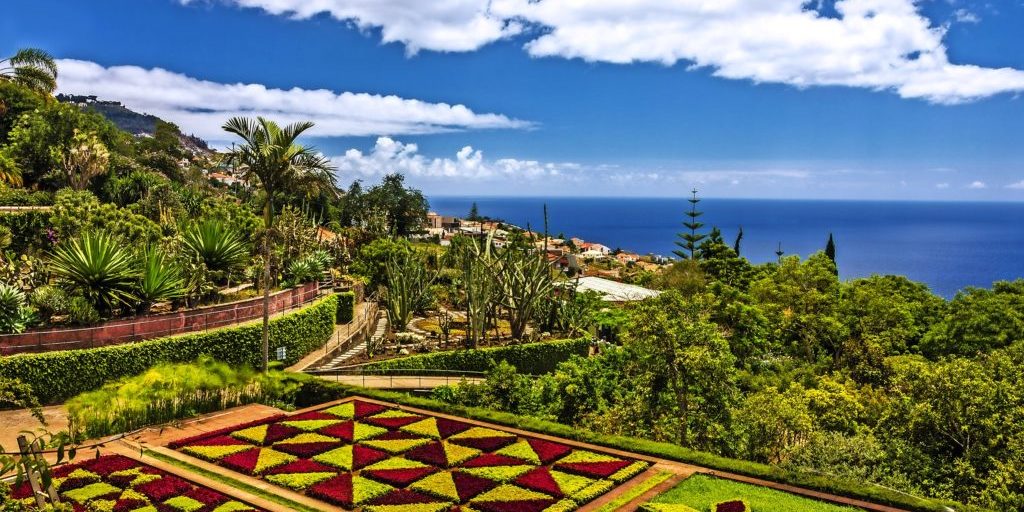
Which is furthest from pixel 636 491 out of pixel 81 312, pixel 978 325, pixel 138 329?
pixel 978 325

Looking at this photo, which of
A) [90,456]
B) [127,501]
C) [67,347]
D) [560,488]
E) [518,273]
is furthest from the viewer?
[518,273]

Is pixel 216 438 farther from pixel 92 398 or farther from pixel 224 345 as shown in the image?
pixel 224 345

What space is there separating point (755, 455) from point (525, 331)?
64.8 ft

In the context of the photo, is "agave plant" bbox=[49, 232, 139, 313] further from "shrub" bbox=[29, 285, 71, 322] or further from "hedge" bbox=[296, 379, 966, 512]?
"hedge" bbox=[296, 379, 966, 512]

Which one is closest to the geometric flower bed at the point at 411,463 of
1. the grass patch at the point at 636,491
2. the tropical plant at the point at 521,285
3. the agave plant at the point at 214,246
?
the grass patch at the point at 636,491

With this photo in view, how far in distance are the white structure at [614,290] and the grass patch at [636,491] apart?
99.6 feet

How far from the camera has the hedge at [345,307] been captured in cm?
3503

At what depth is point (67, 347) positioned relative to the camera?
2127 cm

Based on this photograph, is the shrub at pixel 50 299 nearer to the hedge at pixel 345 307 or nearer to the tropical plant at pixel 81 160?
the hedge at pixel 345 307

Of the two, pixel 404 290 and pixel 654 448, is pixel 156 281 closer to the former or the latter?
pixel 404 290

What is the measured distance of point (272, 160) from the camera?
21.8 metres

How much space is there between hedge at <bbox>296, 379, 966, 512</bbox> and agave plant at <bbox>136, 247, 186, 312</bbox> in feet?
22.1

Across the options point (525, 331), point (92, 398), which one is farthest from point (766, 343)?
point (92, 398)

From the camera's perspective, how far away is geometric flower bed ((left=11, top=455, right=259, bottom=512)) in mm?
13453
